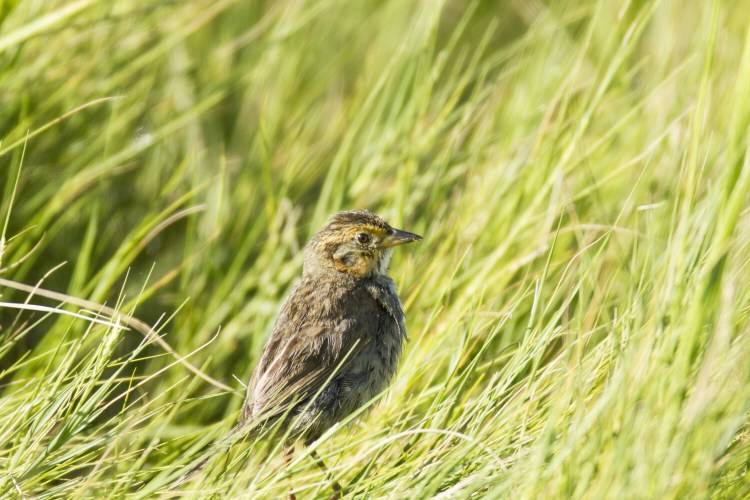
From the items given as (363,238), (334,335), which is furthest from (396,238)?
(334,335)

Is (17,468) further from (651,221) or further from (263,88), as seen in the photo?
(263,88)

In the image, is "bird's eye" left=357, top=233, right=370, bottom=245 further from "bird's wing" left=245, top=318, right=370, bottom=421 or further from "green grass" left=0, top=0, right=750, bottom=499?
"bird's wing" left=245, top=318, right=370, bottom=421

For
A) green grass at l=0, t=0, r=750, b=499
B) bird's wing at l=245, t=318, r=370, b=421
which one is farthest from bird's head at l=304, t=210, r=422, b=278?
bird's wing at l=245, t=318, r=370, b=421

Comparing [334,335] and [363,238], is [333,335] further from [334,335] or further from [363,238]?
[363,238]

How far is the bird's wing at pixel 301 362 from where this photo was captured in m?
2.83

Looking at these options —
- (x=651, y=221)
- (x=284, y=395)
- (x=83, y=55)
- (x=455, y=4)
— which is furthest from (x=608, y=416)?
(x=455, y=4)

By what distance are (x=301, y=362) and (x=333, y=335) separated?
0.16 m

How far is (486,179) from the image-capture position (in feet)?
11.8

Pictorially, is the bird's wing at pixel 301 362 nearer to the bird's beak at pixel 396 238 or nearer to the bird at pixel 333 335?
the bird at pixel 333 335

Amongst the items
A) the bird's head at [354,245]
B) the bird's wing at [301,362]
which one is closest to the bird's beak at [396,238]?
the bird's head at [354,245]

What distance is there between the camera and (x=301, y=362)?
294 centimetres

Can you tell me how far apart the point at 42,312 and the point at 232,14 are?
2.17 metres

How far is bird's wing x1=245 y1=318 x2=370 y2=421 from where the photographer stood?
283 centimetres

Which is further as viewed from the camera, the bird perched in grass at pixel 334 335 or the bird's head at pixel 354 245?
the bird's head at pixel 354 245
